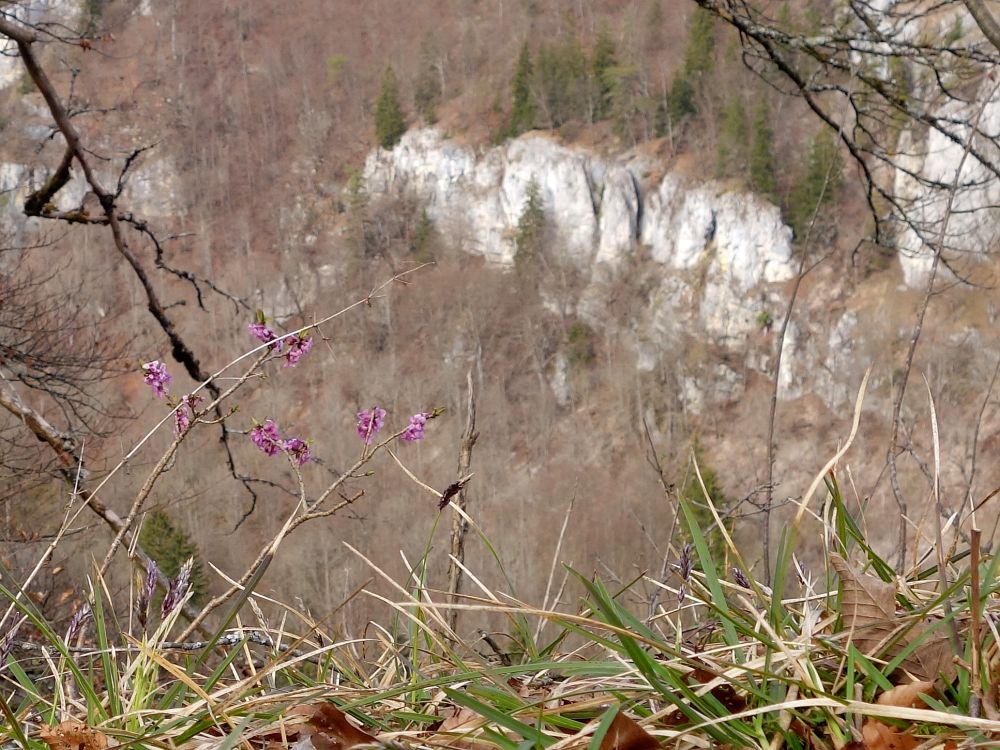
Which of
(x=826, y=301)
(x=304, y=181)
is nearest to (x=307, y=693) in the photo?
(x=826, y=301)

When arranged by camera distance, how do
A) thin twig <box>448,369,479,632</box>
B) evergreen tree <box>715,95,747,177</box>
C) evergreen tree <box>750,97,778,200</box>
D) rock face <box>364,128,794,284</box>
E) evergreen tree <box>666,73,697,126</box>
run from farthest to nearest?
evergreen tree <box>666,73,697,126</box> → evergreen tree <box>715,95,747,177</box> → evergreen tree <box>750,97,778,200</box> → rock face <box>364,128,794,284</box> → thin twig <box>448,369,479,632</box>

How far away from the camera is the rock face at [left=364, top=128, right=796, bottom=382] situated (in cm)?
3775

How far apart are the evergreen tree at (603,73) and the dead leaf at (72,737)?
47580mm

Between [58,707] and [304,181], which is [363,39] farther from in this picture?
[58,707]

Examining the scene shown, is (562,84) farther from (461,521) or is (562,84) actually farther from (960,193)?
(461,521)

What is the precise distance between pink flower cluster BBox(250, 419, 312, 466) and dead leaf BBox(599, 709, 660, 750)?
1.43 meters

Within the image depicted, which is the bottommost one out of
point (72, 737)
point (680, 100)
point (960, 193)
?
point (72, 737)

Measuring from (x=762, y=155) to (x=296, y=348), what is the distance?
1579 inches

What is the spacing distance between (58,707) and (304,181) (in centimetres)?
5666

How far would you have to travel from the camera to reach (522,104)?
155 feet

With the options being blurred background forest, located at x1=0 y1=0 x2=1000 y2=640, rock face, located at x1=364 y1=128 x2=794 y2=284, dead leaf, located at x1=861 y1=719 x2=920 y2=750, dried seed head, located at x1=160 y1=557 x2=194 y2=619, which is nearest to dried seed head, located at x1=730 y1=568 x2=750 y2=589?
dead leaf, located at x1=861 y1=719 x2=920 y2=750

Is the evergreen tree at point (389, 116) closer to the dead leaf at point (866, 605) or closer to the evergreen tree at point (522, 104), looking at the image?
the evergreen tree at point (522, 104)

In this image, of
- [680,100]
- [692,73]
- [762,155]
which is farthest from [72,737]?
[692,73]

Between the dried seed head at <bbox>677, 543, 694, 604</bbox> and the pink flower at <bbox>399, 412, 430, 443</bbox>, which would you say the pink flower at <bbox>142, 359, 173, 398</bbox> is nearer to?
the pink flower at <bbox>399, 412, 430, 443</bbox>
